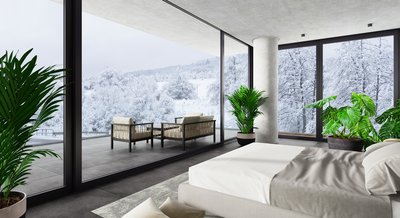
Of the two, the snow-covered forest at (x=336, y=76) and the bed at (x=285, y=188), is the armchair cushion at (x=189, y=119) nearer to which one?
the bed at (x=285, y=188)

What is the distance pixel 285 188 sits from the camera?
156 centimetres

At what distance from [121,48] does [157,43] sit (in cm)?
97

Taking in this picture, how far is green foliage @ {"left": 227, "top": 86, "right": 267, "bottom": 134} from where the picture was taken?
5609 mm

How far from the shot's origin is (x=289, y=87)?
6.64m

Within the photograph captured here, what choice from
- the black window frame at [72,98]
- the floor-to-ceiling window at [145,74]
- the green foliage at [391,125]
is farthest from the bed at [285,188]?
the floor-to-ceiling window at [145,74]

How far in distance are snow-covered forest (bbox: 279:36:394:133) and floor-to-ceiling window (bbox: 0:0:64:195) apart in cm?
572

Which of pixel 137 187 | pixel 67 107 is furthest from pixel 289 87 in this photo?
pixel 67 107

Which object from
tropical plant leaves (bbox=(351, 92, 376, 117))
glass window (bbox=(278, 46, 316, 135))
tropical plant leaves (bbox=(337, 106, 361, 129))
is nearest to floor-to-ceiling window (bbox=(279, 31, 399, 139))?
glass window (bbox=(278, 46, 316, 135))

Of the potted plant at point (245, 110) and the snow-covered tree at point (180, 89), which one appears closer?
the potted plant at point (245, 110)

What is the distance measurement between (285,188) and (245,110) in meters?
4.24

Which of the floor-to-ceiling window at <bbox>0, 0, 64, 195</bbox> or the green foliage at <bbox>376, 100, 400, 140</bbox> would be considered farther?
Result: the green foliage at <bbox>376, 100, 400, 140</bbox>

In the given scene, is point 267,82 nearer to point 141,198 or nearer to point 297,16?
point 297,16

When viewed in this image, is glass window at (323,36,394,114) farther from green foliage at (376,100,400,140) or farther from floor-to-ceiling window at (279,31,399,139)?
green foliage at (376,100,400,140)

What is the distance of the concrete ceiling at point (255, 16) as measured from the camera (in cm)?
405
